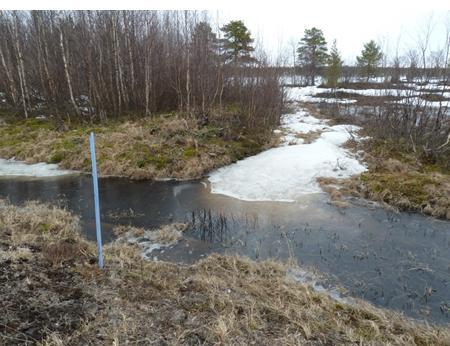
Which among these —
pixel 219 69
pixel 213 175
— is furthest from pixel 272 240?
pixel 219 69

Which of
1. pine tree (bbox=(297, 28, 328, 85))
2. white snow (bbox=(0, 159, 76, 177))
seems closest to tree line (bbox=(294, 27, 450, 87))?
pine tree (bbox=(297, 28, 328, 85))

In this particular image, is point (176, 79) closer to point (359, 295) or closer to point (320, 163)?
point (320, 163)

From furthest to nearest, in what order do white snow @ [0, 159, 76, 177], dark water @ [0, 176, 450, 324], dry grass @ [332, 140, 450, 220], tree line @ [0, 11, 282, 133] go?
1. tree line @ [0, 11, 282, 133]
2. white snow @ [0, 159, 76, 177]
3. dry grass @ [332, 140, 450, 220]
4. dark water @ [0, 176, 450, 324]

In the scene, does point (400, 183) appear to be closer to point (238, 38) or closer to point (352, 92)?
point (238, 38)

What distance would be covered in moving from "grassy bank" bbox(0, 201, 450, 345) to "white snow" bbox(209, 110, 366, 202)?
3.97 meters

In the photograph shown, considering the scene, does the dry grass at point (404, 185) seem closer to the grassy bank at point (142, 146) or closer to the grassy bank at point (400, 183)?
the grassy bank at point (400, 183)

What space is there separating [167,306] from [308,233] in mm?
3837

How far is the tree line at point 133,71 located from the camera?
14.7 meters

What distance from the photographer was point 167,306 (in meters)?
3.70

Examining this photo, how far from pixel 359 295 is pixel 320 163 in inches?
250

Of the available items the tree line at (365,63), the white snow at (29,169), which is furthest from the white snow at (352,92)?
the white snow at (29,169)

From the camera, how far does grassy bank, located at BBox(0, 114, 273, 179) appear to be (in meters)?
10.8

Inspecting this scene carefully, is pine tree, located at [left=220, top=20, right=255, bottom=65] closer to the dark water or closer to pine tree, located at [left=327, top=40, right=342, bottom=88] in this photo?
pine tree, located at [left=327, top=40, right=342, bottom=88]

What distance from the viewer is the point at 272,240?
20.6ft
